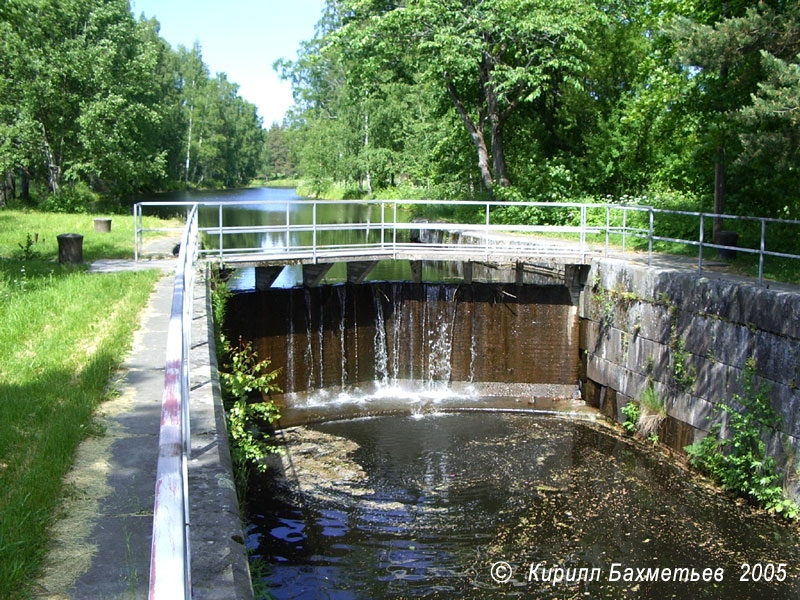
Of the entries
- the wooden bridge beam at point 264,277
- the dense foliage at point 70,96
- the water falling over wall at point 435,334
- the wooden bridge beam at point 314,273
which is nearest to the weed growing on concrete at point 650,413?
the water falling over wall at point 435,334

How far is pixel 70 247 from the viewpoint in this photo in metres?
14.3

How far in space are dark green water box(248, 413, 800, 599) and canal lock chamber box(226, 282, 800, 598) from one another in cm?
3

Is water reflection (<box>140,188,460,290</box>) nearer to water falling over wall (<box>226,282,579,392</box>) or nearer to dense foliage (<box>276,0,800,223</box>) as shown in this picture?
water falling over wall (<box>226,282,579,392</box>)

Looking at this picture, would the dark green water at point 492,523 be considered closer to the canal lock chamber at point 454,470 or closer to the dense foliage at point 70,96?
the canal lock chamber at point 454,470

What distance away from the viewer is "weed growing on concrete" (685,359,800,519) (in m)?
9.84

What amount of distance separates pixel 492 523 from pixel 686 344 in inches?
178

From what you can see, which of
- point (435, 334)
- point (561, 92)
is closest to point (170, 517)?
point (435, 334)

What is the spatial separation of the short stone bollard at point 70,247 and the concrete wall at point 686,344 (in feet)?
30.9

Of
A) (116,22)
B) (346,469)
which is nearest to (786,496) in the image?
(346,469)

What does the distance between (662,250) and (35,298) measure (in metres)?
11.8

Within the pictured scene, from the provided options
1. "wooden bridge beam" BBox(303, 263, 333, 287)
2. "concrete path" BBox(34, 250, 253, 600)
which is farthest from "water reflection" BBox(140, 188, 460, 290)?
"concrete path" BBox(34, 250, 253, 600)

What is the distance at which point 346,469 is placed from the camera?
36.7 ft

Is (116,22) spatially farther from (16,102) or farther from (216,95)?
(216,95)

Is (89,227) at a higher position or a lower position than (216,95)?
lower
